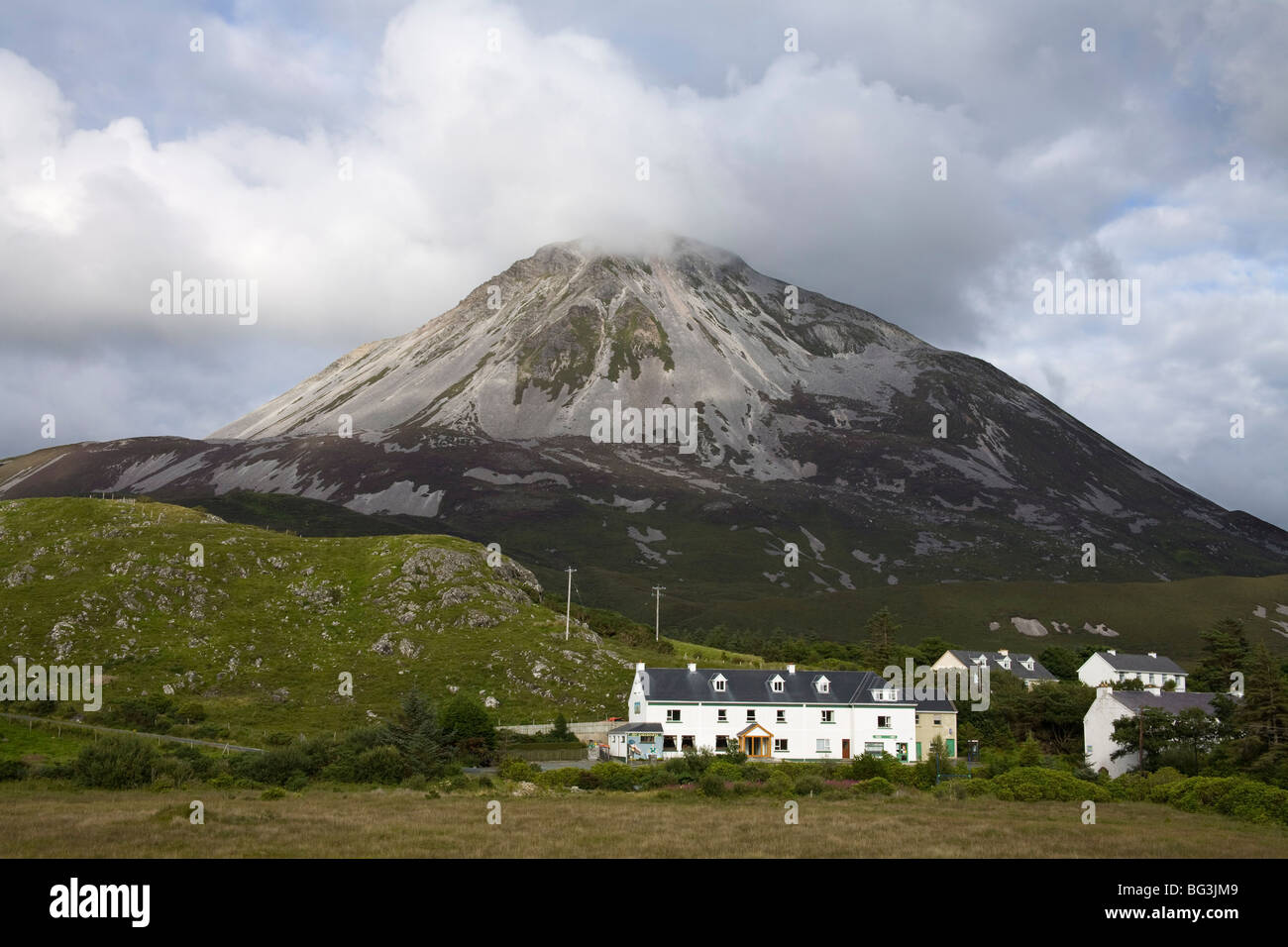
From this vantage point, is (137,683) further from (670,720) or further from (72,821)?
(72,821)

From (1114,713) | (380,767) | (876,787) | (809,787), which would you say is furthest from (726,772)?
(1114,713)

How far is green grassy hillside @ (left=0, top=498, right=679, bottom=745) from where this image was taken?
95125 mm

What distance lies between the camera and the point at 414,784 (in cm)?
5738

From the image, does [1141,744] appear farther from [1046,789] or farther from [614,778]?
[614,778]

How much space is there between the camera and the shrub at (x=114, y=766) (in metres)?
53.7

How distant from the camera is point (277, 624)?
10881cm

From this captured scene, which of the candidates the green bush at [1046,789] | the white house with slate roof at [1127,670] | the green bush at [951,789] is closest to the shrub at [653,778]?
the green bush at [951,789]

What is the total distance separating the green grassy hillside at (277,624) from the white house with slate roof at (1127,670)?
214 feet

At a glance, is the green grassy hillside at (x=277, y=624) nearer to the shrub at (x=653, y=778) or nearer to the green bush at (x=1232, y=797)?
the shrub at (x=653, y=778)

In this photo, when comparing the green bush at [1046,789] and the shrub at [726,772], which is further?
the shrub at [726,772]

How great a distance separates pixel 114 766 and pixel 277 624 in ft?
182

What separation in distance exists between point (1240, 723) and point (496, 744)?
2045 inches

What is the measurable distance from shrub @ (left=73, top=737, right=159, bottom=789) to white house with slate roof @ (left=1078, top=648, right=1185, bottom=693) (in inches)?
4796
